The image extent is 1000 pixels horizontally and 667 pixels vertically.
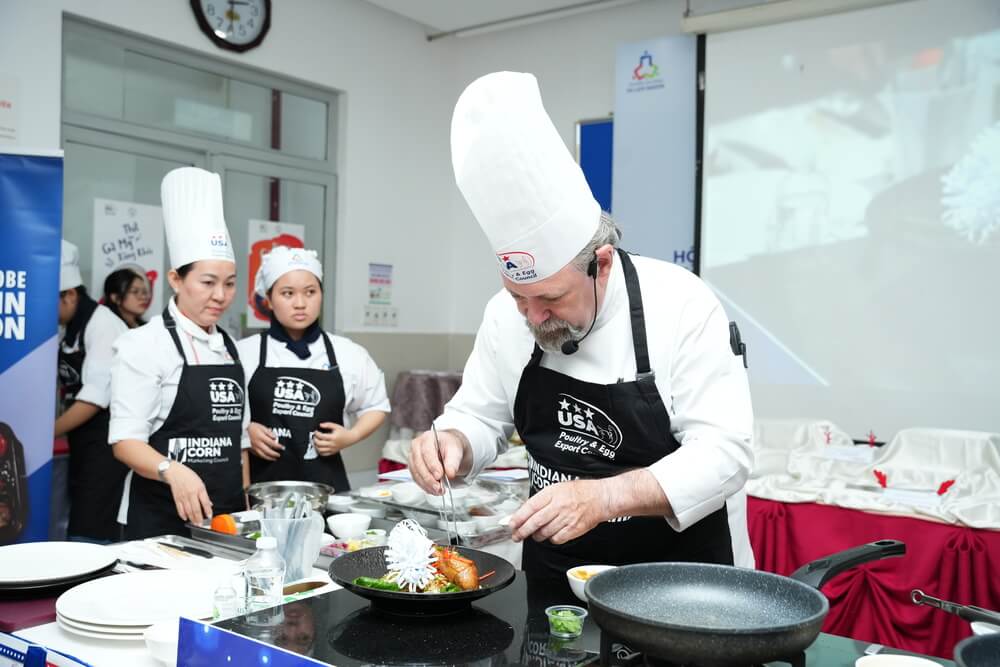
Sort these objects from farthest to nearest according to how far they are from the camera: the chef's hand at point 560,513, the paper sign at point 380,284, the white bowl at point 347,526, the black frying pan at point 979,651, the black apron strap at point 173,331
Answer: the paper sign at point 380,284, the black apron strap at point 173,331, the white bowl at point 347,526, the chef's hand at point 560,513, the black frying pan at point 979,651

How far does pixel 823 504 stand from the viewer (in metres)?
3.22

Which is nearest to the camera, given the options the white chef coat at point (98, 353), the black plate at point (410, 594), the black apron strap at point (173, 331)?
the black plate at point (410, 594)

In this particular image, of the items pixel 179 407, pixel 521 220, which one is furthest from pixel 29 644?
pixel 179 407

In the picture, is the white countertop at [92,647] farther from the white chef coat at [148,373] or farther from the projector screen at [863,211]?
the projector screen at [863,211]

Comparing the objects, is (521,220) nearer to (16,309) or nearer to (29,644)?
(29,644)

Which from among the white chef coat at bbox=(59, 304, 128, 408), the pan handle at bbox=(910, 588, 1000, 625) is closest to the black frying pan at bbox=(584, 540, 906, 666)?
the pan handle at bbox=(910, 588, 1000, 625)

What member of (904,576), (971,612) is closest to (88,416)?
(904,576)

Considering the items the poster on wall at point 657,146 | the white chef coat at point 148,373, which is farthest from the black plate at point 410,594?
the poster on wall at point 657,146

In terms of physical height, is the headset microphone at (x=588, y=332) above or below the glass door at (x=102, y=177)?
below

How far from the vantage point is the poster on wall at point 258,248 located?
17.3ft

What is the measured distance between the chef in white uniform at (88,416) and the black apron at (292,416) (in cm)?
113

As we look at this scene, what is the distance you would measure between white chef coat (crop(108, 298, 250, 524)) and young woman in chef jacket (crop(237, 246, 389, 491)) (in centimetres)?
36

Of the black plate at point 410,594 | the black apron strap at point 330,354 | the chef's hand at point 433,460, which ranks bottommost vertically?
the black plate at point 410,594

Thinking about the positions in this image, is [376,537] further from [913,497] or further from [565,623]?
[913,497]
